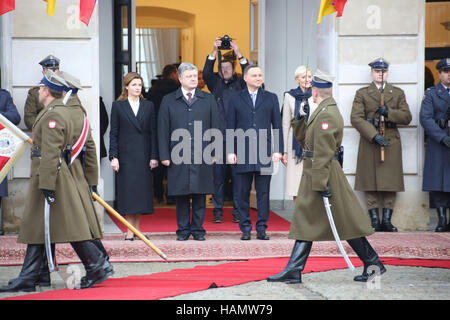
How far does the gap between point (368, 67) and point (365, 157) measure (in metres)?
1.03

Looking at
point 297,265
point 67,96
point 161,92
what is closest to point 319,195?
point 297,265

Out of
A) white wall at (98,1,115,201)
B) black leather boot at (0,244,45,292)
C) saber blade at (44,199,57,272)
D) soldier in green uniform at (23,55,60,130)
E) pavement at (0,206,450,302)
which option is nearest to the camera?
pavement at (0,206,450,302)

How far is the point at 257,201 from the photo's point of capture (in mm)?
9070

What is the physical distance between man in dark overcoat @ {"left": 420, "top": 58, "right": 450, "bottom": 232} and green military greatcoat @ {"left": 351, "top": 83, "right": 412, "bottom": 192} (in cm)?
24

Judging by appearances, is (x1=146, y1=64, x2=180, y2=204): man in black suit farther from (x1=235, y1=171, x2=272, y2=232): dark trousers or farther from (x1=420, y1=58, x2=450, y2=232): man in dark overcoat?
(x1=420, y1=58, x2=450, y2=232): man in dark overcoat

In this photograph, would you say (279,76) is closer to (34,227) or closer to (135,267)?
(135,267)

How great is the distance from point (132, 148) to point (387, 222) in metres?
2.98

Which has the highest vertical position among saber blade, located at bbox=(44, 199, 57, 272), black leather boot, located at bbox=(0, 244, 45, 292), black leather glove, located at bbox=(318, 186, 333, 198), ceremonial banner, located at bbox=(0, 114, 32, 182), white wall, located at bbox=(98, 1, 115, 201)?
white wall, located at bbox=(98, 1, 115, 201)

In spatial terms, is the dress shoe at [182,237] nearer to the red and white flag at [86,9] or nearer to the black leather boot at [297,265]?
the black leather boot at [297,265]

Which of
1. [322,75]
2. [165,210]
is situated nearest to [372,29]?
[322,75]

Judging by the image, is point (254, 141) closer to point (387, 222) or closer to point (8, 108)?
point (387, 222)

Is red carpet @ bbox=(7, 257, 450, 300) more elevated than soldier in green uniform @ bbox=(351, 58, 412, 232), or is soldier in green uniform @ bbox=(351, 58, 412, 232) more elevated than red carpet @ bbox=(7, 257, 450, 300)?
soldier in green uniform @ bbox=(351, 58, 412, 232)

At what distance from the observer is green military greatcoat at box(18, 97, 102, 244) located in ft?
21.4

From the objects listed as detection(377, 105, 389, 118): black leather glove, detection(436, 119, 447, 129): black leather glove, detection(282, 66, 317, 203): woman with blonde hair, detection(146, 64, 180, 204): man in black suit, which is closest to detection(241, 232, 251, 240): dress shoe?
detection(282, 66, 317, 203): woman with blonde hair
